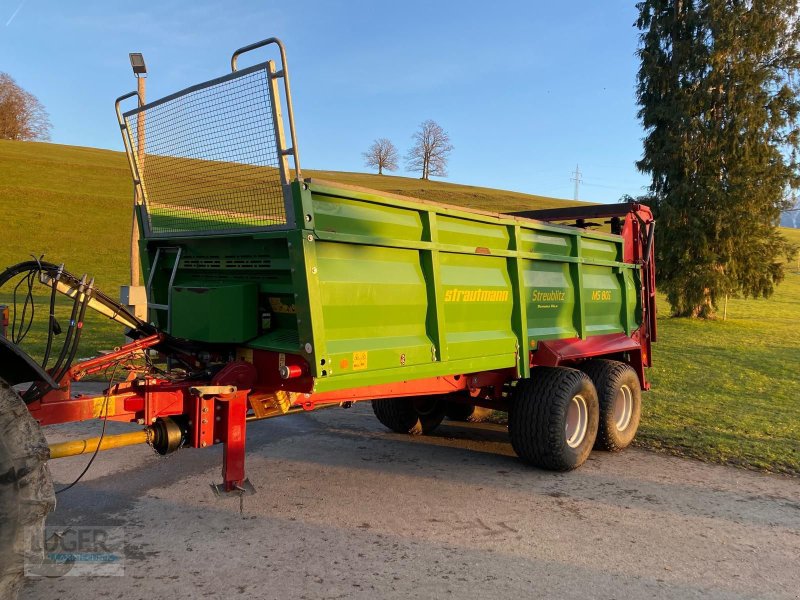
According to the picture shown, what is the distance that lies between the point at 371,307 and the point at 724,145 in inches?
774

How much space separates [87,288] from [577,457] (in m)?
4.19

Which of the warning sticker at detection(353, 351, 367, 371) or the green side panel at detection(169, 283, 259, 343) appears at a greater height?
the green side panel at detection(169, 283, 259, 343)

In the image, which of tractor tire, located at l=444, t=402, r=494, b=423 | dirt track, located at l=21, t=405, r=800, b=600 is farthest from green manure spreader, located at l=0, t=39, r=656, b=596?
tractor tire, located at l=444, t=402, r=494, b=423

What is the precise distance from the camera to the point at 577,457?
5.56 m

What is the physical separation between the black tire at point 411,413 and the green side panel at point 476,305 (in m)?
1.77

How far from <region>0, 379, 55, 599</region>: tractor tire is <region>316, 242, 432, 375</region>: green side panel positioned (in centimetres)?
150

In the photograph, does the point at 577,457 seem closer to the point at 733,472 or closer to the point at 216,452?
the point at 733,472

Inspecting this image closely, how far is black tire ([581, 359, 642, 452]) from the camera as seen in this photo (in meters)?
6.10

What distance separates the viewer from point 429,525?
4234mm

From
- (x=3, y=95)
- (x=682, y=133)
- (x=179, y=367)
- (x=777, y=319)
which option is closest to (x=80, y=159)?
(x=3, y=95)

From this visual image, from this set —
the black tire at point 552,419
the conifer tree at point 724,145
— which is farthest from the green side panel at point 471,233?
the conifer tree at point 724,145

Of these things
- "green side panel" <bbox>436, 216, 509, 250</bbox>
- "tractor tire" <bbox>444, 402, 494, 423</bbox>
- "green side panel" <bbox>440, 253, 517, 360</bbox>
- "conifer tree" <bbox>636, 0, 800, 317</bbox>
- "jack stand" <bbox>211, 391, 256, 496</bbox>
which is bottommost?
"tractor tire" <bbox>444, 402, 494, 423</bbox>

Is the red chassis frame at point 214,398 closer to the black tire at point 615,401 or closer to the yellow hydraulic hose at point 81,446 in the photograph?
the yellow hydraulic hose at point 81,446

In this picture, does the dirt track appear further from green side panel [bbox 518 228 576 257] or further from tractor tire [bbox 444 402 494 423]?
green side panel [bbox 518 228 576 257]
